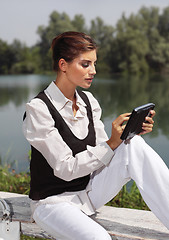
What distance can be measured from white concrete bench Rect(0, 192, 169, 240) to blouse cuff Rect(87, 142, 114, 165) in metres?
0.48

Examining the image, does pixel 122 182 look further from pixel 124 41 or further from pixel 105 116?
pixel 124 41

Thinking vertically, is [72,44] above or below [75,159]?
above

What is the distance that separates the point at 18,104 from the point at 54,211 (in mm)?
12867

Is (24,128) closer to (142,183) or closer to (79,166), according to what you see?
(79,166)

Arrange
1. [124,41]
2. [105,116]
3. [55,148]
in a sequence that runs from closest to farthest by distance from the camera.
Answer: [55,148]
[105,116]
[124,41]

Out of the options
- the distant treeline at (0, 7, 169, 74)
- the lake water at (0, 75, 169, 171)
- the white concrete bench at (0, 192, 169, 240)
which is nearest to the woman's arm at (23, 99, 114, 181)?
the white concrete bench at (0, 192, 169, 240)

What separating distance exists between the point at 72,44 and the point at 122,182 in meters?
0.76

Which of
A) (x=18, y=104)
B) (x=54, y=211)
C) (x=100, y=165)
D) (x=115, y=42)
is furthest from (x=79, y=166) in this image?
(x=115, y=42)

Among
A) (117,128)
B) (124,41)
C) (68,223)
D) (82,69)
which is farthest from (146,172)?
(124,41)

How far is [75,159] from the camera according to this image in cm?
180

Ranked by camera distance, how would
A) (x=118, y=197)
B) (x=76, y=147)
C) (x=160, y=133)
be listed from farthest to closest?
1. (x=160, y=133)
2. (x=118, y=197)
3. (x=76, y=147)

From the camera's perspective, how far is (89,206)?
200cm

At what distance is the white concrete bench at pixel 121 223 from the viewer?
6.65 ft

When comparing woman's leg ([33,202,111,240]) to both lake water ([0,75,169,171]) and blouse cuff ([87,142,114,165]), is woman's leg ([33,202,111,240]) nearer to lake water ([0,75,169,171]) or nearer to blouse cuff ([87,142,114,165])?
blouse cuff ([87,142,114,165])
